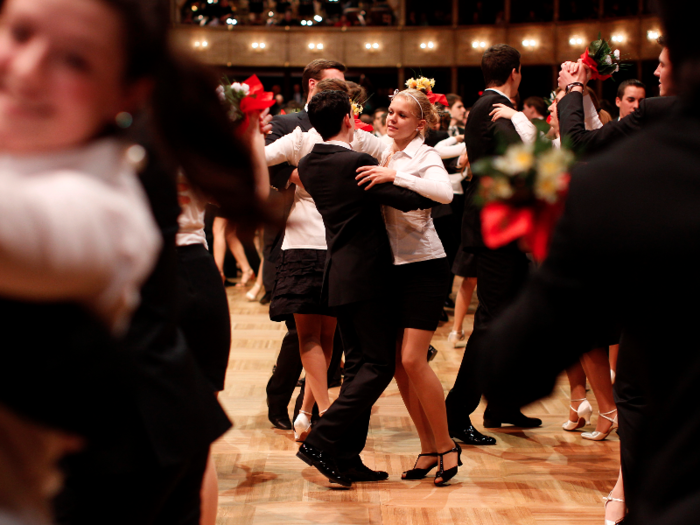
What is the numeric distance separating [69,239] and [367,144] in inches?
116

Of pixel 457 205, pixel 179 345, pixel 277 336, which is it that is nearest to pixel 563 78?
pixel 179 345

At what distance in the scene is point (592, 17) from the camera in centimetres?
1588

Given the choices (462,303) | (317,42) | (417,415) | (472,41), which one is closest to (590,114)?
(417,415)

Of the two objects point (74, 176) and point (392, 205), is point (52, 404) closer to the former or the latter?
point (74, 176)

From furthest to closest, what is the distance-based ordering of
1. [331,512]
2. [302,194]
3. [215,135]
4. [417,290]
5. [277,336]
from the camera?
[277,336]
[302,194]
[417,290]
[331,512]
[215,135]

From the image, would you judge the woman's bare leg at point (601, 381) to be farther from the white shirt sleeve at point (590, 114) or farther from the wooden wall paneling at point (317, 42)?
the wooden wall paneling at point (317, 42)

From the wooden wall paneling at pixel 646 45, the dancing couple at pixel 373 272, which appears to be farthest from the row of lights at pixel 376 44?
the dancing couple at pixel 373 272

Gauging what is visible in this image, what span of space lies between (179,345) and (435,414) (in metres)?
2.03

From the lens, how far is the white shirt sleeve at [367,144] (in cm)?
350

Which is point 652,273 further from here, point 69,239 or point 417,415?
point 417,415

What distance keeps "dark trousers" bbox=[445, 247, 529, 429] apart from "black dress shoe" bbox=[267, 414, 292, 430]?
0.82m

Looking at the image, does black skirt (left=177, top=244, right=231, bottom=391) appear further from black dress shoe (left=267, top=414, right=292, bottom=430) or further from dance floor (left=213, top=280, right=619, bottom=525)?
black dress shoe (left=267, top=414, right=292, bottom=430)

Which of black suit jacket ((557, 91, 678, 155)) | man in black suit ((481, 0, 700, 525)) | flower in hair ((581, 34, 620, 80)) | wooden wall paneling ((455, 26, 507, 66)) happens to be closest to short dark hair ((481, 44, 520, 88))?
flower in hair ((581, 34, 620, 80))

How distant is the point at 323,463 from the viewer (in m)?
2.99
